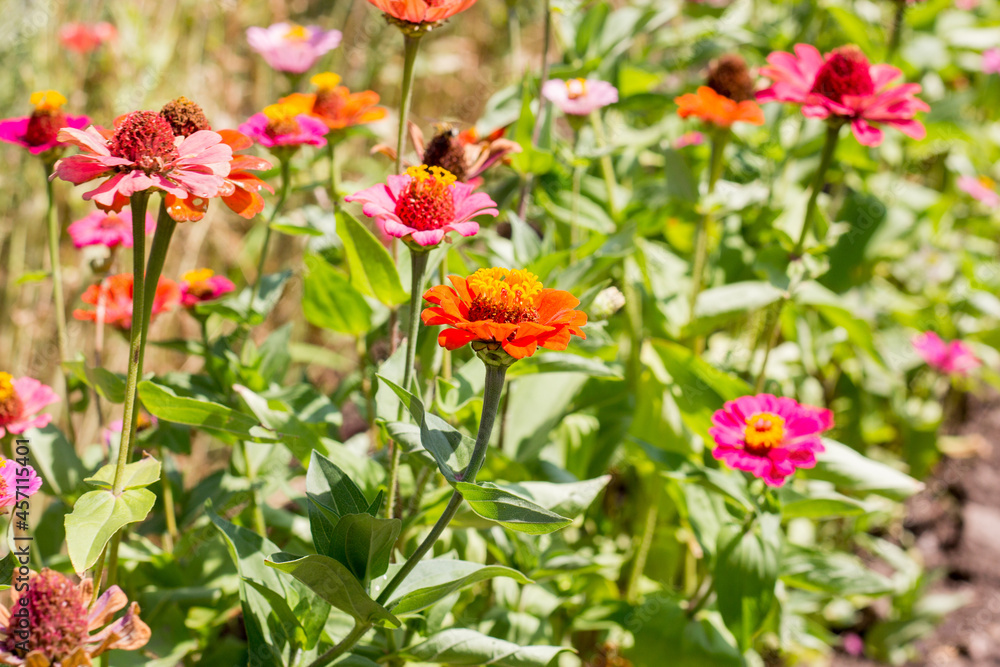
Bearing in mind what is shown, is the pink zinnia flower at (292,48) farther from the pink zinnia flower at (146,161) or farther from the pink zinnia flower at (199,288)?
the pink zinnia flower at (146,161)

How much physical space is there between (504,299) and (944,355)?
5.67ft

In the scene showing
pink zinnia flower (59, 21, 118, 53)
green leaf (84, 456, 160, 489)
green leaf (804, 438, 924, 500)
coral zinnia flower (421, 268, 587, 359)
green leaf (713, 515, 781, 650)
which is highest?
coral zinnia flower (421, 268, 587, 359)

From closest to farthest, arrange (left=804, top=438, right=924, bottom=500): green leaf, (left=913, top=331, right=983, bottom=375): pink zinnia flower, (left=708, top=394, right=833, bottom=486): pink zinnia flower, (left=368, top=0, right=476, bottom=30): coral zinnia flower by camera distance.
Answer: (left=368, top=0, right=476, bottom=30): coral zinnia flower < (left=708, top=394, right=833, bottom=486): pink zinnia flower < (left=804, top=438, right=924, bottom=500): green leaf < (left=913, top=331, right=983, bottom=375): pink zinnia flower

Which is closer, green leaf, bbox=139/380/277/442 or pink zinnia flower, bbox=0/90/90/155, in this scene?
green leaf, bbox=139/380/277/442

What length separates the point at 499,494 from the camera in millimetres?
721

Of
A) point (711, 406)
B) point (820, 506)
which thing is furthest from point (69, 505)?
point (820, 506)

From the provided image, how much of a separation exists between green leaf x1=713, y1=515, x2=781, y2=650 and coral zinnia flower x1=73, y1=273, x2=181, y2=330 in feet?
2.95

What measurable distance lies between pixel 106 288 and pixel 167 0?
150 centimetres

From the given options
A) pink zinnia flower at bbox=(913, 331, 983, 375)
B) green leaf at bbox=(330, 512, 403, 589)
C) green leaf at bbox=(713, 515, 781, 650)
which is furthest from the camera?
pink zinnia flower at bbox=(913, 331, 983, 375)

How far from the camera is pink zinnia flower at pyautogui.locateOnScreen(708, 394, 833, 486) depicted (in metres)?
0.99

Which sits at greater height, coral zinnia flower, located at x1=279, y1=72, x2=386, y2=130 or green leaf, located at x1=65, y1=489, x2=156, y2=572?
coral zinnia flower, located at x1=279, y1=72, x2=386, y2=130

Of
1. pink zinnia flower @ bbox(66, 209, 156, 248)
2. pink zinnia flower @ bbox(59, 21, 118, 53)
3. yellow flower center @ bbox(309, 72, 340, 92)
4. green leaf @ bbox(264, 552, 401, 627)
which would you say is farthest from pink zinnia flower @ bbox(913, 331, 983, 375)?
pink zinnia flower @ bbox(59, 21, 118, 53)

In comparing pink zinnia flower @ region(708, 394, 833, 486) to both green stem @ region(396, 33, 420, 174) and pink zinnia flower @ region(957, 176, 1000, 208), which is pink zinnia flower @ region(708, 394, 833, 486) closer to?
green stem @ region(396, 33, 420, 174)

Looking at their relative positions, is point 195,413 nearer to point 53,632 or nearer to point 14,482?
point 14,482
